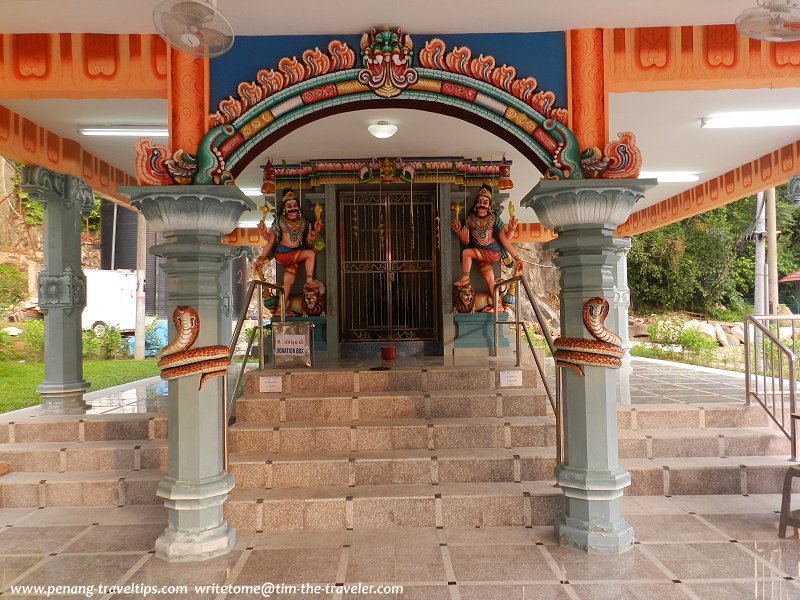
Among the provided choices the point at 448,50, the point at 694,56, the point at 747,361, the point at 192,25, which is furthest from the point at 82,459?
the point at 747,361

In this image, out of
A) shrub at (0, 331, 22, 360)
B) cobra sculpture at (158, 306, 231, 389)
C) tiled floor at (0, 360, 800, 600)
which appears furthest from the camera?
shrub at (0, 331, 22, 360)

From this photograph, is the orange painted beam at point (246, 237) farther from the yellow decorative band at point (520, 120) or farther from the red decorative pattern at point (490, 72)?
the yellow decorative band at point (520, 120)

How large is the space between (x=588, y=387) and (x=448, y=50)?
2368 millimetres

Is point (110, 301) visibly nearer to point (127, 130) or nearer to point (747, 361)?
point (127, 130)

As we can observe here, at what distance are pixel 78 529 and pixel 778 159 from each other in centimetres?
779

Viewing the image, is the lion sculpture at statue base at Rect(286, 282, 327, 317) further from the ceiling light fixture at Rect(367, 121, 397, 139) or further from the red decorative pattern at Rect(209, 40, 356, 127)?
the red decorative pattern at Rect(209, 40, 356, 127)

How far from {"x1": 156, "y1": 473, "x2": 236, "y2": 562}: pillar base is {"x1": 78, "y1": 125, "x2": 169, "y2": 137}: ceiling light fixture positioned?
11.0 feet

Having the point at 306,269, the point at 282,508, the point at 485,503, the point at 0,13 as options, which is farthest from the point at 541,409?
the point at 0,13

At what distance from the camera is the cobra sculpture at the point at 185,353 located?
3.24 m

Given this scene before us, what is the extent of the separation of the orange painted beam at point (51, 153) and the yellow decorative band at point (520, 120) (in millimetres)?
3898

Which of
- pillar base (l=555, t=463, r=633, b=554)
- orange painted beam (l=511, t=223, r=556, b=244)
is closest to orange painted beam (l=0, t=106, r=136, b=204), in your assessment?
pillar base (l=555, t=463, r=633, b=554)

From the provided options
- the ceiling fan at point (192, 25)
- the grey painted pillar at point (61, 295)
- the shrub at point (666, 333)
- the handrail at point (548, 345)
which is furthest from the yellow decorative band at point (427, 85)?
the shrub at point (666, 333)

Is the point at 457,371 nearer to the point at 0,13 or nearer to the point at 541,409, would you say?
the point at 541,409

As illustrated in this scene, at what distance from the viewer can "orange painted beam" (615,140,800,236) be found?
602 cm
